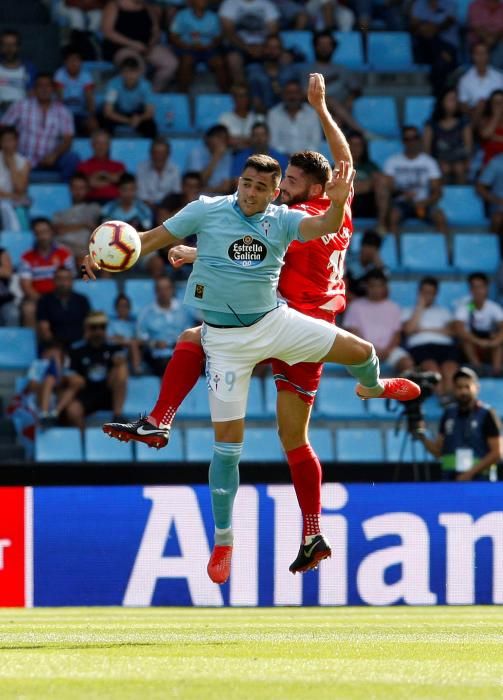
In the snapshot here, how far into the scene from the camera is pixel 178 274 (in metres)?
17.1

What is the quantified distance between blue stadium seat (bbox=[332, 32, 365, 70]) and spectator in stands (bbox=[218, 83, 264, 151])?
2.07 meters

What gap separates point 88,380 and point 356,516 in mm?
4312

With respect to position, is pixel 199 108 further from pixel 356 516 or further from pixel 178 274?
pixel 356 516

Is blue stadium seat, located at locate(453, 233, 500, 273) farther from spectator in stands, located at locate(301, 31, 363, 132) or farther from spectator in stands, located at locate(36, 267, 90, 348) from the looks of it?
spectator in stands, located at locate(36, 267, 90, 348)

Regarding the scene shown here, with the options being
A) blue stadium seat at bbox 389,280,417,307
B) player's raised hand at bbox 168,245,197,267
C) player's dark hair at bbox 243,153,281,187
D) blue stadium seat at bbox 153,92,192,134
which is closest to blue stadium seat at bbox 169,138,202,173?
blue stadium seat at bbox 153,92,192,134

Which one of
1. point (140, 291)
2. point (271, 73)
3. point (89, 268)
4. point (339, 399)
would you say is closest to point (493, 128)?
point (271, 73)

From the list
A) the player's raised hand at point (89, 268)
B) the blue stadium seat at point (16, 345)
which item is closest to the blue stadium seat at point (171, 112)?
the blue stadium seat at point (16, 345)

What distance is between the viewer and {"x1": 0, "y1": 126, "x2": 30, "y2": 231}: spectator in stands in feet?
56.7

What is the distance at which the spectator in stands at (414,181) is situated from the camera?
60.4 ft

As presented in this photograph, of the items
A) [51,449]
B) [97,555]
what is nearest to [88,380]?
[51,449]

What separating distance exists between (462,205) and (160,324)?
4882 mm

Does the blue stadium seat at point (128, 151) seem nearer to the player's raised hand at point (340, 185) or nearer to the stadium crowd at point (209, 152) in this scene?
the stadium crowd at point (209, 152)

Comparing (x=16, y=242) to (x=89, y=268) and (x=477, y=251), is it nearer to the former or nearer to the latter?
(x=477, y=251)

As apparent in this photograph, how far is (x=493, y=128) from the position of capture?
19188mm
